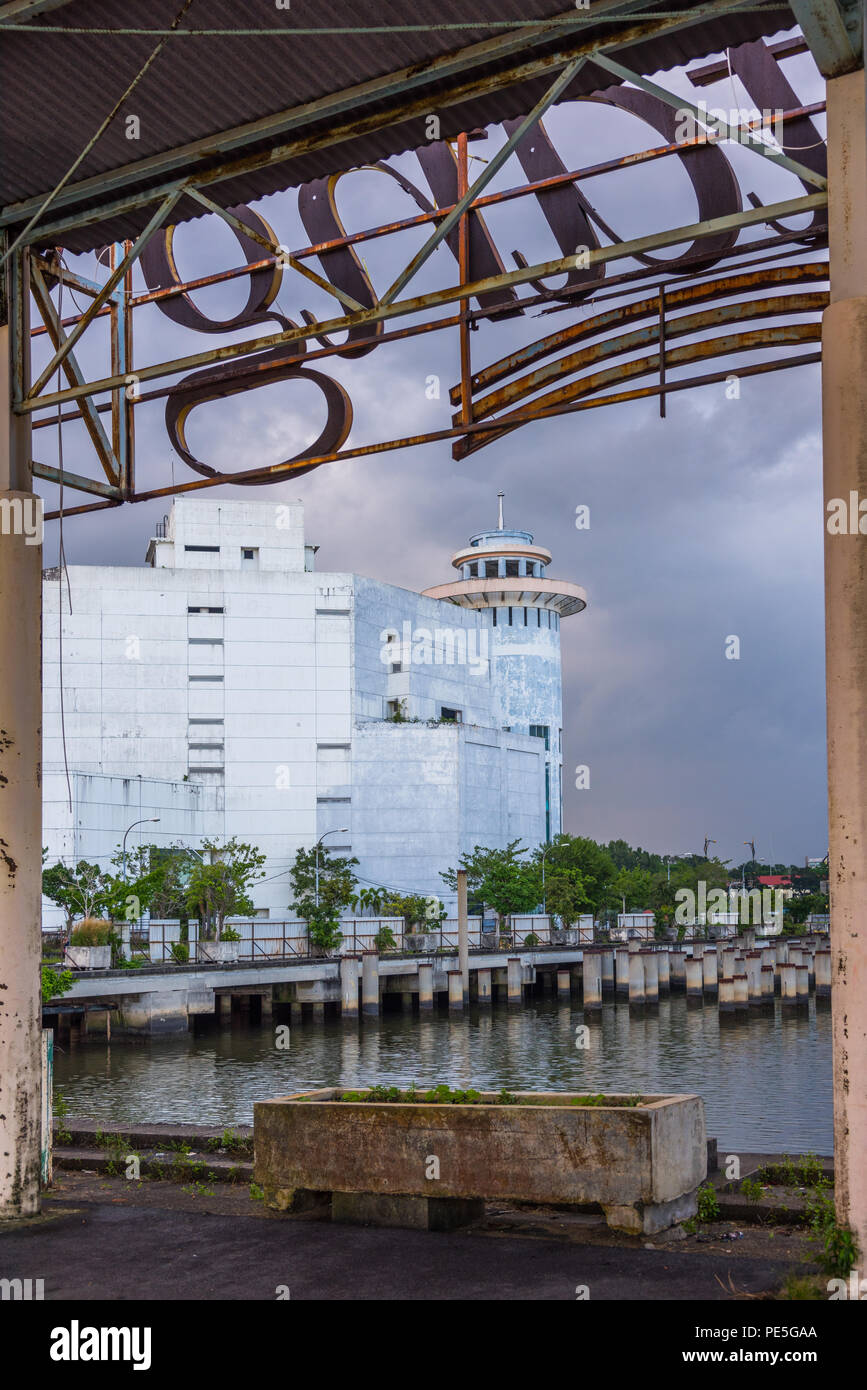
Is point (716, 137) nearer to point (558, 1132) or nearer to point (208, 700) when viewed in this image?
point (558, 1132)

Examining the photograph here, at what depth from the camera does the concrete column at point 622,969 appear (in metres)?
75.2

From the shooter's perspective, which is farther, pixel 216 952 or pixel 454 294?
pixel 216 952

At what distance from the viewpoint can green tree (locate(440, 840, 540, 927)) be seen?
9619 cm

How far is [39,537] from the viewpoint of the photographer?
37.6 feet

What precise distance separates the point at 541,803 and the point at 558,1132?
107 m

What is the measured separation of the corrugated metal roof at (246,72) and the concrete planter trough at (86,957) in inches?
1667

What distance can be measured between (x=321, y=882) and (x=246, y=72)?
85.9 m

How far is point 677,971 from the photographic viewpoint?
8075cm

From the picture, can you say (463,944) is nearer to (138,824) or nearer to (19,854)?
(138,824)

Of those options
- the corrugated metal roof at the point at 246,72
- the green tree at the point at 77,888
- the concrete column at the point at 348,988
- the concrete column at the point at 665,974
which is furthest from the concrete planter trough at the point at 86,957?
the corrugated metal roof at the point at 246,72

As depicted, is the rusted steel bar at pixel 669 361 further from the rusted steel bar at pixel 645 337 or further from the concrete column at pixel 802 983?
the concrete column at pixel 802 983

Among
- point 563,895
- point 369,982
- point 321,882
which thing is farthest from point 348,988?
point 563,895

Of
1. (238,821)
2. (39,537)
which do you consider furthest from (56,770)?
(39,537)
